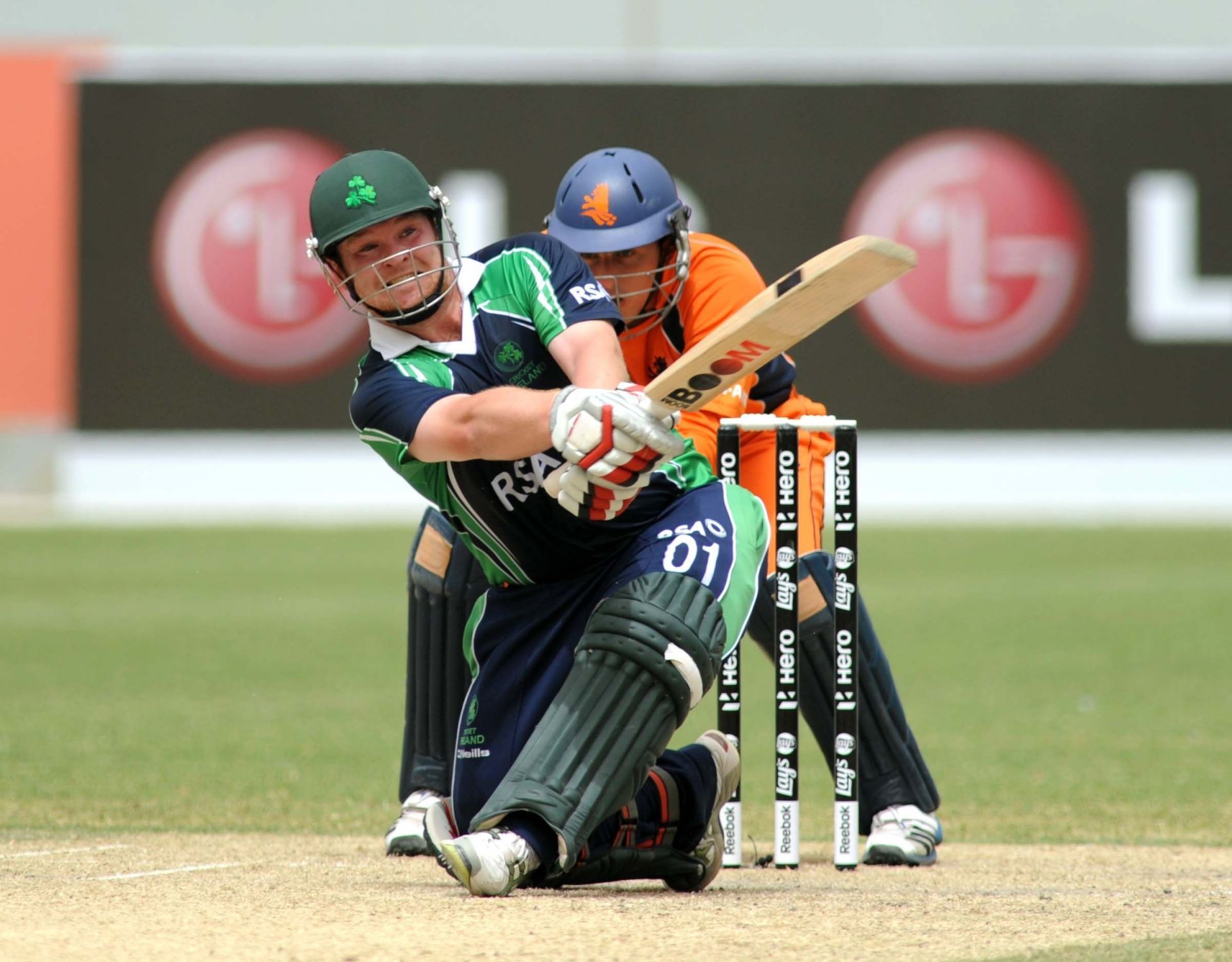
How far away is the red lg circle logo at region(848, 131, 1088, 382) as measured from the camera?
49.8 ft

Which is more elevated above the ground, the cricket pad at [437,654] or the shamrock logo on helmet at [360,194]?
the shamrock logo on helmet at [360,194]

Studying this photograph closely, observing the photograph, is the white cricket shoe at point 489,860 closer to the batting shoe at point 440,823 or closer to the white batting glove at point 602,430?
the batting shoe at point 440,823

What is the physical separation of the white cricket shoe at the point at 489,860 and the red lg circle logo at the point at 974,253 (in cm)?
1197

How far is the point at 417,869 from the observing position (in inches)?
160

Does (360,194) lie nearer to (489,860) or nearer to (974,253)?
(489,860)

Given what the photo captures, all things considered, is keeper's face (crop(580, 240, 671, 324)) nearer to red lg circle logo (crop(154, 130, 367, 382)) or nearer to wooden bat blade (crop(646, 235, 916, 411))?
wooden bat blade (crop(646, 235, 916, 411))

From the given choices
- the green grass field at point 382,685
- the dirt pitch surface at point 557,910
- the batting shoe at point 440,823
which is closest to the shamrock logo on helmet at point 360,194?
the batting shoe at point 440,823

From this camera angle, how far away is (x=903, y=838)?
14.2 feet

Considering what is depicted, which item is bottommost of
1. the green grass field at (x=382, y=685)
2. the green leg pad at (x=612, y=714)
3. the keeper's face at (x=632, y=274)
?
the green grass field at (x=382, y=685)

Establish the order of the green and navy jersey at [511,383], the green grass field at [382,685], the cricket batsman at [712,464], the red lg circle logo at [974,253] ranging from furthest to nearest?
the red lg circle logo at [974,253] → the green grass field at [382,685] → the cricket batsman at [712,464] → the green and navy jersey at [511,383]

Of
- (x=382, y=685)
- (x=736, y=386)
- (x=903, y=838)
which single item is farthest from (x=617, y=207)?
(x=382, y=685)

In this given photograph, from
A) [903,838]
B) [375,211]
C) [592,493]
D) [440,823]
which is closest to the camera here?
[592,493]

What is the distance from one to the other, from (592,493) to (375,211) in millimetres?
763

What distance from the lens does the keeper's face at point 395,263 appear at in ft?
12.3
